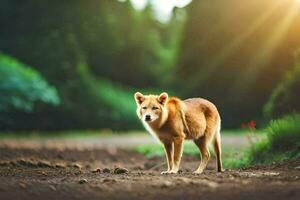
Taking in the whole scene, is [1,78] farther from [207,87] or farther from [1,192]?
[1,192]

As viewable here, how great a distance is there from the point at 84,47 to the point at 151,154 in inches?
799

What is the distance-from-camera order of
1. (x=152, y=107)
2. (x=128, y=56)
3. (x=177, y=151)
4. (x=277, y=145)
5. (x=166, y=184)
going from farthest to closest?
(x=128, y=56)
(x=277, y=145)
(x=177, y=151)
(x=152, y=107)
(x=166, y=184)

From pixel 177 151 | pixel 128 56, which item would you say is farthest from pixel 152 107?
pixel 128 56

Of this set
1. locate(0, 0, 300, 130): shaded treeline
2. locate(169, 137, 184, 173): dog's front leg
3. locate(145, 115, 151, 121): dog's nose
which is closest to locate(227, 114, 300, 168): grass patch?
locate(169, 137, 184, 173): dog's front leg

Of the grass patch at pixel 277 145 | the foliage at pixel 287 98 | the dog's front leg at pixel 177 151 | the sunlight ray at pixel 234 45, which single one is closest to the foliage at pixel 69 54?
the sunlight ray at pixel 234 45

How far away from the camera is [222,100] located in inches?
1179

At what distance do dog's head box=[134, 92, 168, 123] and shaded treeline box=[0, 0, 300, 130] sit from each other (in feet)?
45.4

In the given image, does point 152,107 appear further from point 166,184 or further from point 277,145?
point 277,145

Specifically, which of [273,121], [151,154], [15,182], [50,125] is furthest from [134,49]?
[15,182]

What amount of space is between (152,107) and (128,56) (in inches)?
1210

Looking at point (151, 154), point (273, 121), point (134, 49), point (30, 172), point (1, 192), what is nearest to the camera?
point (1, 192)

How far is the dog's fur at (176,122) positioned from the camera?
1070 cm

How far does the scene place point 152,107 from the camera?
35.0 ft

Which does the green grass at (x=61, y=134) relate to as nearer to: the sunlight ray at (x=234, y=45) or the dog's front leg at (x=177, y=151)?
the sunlight ray at (x=234, y=45)
